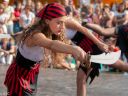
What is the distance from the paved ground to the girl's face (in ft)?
14.4

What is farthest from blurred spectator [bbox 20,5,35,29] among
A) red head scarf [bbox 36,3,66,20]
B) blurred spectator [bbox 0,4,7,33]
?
red head scarf [bbox 36,3,66,20]

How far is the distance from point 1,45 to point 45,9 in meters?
9.23

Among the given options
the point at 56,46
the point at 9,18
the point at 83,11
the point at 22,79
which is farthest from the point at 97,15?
the point at 56,46

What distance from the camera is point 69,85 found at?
9664 millimetres

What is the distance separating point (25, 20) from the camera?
14.1 meters

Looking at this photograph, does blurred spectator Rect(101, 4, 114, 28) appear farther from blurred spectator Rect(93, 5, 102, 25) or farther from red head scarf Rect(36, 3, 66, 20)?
red head scarf Rect(36, 3, 66, 20)

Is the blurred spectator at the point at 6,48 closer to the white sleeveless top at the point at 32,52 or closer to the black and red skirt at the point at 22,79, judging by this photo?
the black and red skirt at the point at 22,79

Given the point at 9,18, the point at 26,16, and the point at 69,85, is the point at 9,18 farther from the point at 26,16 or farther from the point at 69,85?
the point at 69,85

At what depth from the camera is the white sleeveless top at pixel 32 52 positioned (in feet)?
14.5

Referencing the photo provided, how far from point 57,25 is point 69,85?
5.59 meters

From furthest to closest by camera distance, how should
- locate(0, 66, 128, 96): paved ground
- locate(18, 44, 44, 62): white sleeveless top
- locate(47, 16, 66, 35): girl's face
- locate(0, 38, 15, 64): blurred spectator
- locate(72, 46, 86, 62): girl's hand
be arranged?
locate(0, 38, 15, 64): blurred spectator
locate(0, 66, 128, 96): paved ground
locate(18, 44, 44, 62): white sleeveless top
locate(47, 16, 66, 35): girl's face
locate(72, 46, 86, 62): girl's hand

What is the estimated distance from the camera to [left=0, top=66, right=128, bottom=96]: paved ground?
8.82 metres

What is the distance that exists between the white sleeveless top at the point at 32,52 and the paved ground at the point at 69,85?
3.96 meters

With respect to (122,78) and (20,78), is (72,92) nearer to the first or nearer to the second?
(122,78)
